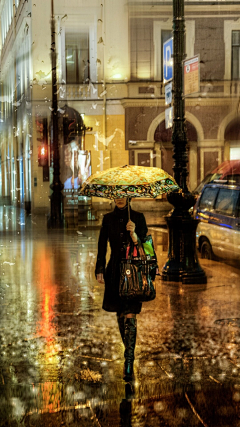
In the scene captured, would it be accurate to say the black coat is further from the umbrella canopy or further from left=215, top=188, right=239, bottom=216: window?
left=215, top=188, right=239, bottom=216: window

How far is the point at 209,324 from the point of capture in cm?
700

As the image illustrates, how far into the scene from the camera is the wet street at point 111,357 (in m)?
4.48

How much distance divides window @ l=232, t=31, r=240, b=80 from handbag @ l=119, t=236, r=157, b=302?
2523cm

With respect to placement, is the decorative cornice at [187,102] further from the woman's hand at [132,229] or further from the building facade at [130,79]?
the woman's hand at [132,229]

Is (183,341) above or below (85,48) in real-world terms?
below

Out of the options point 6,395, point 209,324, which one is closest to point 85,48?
point 209,324

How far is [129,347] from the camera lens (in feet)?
17.0

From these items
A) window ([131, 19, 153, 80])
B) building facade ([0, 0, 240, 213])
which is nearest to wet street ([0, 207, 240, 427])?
building facade ([0, 0, 240, 213])

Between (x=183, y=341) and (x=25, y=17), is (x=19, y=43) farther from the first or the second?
(x=183, y=341)

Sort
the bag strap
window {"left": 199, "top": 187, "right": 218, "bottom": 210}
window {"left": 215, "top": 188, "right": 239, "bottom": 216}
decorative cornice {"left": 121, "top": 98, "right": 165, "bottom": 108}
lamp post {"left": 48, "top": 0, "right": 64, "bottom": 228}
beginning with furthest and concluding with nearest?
decorative cornice {"left": 121, "top": 98, "right": 165, "bottom": 108}
lamp post {"left": 48, "top": 0, "right": 64, "bottom": 228}
window {"left": 199, "top": 187, "right": 218, "bottom": 210}
window {"left": 215, "top": 188, "right": 239, "bottom": 216}
the bag strap

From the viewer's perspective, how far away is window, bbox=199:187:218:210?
1208 cm

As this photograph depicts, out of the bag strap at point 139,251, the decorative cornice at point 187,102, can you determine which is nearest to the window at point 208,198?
the bag strap at point 139,251

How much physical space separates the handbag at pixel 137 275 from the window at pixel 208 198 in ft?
22.6

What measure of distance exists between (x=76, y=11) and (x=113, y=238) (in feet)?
86.0
